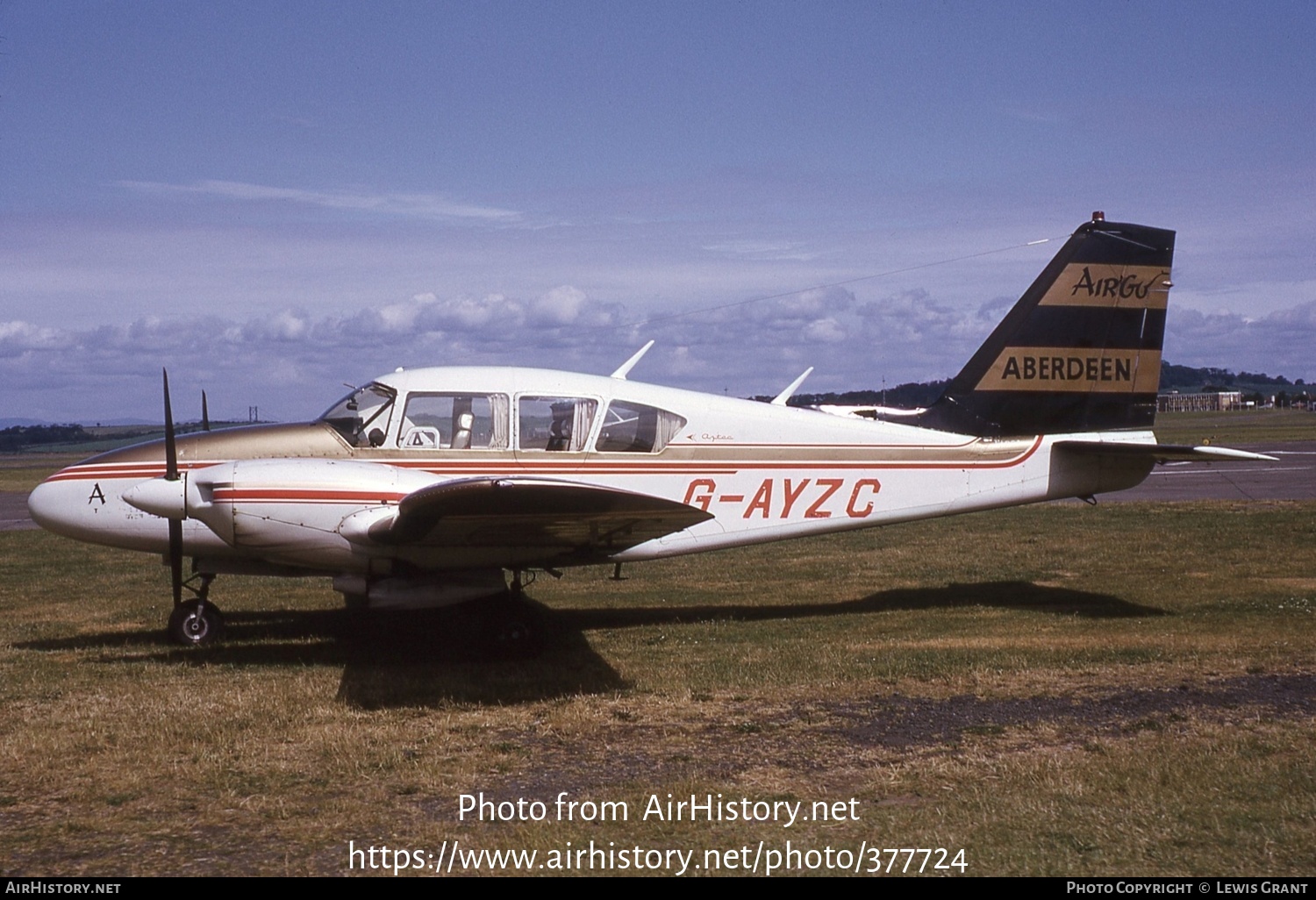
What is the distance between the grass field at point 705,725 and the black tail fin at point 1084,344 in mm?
2015

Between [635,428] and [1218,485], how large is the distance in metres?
19.1

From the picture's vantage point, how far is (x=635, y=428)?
1007 cm

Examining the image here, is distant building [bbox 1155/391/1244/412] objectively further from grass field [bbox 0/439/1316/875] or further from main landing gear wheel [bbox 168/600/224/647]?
main landing gear wheel [bbox 168/600/224/647]

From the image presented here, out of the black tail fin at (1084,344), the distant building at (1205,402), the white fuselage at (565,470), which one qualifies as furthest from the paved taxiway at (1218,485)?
the distant building at (1205,402)

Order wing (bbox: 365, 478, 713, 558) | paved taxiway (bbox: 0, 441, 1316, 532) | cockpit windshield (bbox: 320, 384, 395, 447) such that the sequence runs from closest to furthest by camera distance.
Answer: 1. wing (bbox: 365, 478, 713, 558)
2. cockpit windshield (bbox: 320, 384, 395, 447)
3. paved taxiway (bbox: 0, 441, 1316, 532)

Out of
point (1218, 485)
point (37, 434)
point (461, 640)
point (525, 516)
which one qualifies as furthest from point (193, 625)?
point (37, 434)

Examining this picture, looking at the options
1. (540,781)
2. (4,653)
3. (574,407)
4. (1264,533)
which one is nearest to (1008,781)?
(540,781)

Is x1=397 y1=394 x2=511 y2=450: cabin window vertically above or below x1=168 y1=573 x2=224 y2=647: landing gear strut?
above

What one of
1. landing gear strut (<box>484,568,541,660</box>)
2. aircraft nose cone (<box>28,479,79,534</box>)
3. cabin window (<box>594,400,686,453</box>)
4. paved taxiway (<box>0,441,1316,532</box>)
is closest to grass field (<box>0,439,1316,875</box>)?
landing gear strut (<box>484,568,541,660</box>)

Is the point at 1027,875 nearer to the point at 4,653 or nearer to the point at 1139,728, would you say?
the point at 1139,728

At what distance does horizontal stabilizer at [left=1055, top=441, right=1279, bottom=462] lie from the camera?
9.92m

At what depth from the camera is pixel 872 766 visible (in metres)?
6.12

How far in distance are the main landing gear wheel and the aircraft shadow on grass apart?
0.11 m
